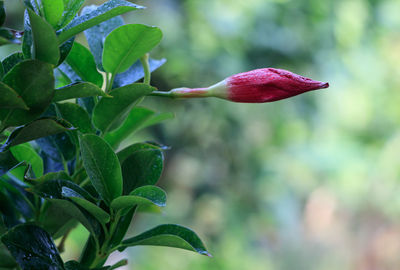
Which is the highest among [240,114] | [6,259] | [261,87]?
[261,87]

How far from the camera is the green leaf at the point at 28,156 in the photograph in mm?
303

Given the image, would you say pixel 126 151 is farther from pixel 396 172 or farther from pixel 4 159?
pixel 396 172

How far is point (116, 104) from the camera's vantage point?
0.28 m

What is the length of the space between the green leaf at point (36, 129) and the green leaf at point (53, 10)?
6 cm

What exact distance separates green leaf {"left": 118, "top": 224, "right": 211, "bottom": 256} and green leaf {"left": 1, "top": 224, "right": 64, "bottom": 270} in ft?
0.15

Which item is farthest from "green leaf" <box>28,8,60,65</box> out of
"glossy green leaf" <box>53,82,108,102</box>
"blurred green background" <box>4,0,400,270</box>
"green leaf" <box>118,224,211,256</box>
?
"blurred green background" <box>4,0,400,270</box>

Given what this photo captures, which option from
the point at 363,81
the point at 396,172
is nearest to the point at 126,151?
the point at 363,81

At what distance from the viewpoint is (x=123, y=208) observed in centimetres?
27

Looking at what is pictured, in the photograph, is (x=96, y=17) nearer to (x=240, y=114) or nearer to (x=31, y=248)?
(x=31, y=248)

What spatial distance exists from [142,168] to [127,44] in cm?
8

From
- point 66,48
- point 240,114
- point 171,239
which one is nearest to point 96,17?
point 66,48

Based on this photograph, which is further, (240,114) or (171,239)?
(240,114)

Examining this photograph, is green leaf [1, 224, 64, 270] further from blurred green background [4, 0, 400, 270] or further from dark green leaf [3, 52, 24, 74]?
blurred green background [4, 0, 400, 270]

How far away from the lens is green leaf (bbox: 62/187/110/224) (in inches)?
9.3
